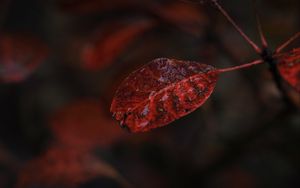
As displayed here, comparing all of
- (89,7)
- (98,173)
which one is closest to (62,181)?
(98,173)

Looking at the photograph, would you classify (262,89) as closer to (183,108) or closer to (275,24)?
(275,24)

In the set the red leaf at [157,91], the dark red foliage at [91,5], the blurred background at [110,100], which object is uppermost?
the red leaf at [157,91]

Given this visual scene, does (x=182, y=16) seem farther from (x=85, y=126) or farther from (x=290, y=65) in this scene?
(x=290, y=65)

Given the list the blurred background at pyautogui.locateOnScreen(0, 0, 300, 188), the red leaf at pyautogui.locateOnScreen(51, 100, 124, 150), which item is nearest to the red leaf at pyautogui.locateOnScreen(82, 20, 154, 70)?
the blurred background at pyautogui.locateOnScreen(0, 0, 300, 188)

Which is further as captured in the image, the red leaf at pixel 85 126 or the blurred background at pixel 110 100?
the red leaf at pixel 85 126

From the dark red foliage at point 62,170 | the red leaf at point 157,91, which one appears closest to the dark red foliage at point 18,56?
the dark red foliage at point 62,170

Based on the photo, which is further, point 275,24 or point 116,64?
point 116,64

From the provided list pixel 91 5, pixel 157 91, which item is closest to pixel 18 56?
pixel 91 5

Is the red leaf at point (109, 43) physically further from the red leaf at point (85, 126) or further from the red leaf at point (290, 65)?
the red leaf at point (290, 65)
